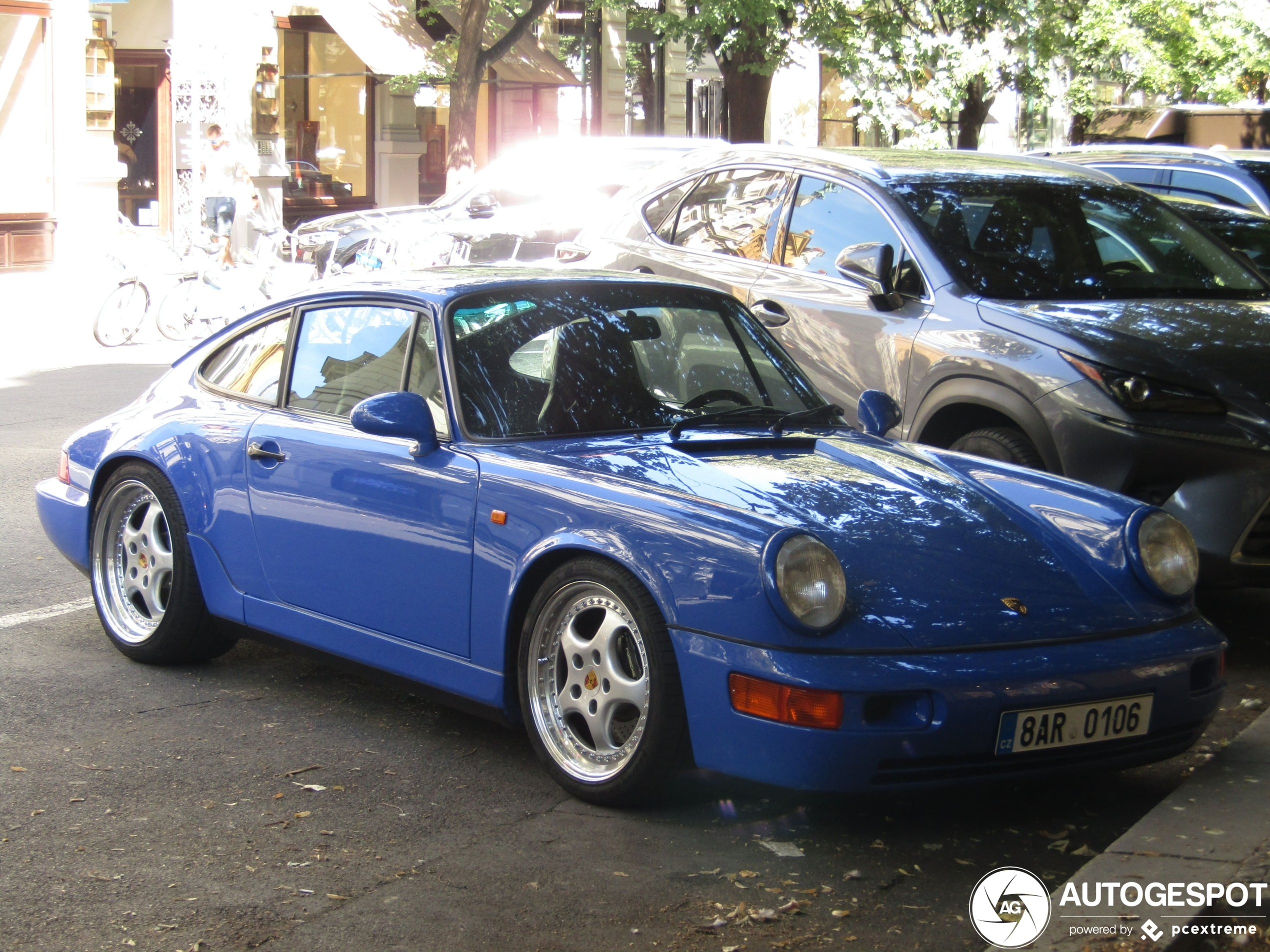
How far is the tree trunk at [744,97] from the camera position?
25.3m

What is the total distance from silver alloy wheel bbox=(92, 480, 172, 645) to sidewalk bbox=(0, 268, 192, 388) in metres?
7.87

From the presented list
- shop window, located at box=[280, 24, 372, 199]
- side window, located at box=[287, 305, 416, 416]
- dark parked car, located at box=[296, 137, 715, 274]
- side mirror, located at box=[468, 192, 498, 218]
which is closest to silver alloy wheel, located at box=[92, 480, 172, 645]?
side window, located at box=[287, 305, 416, 416]

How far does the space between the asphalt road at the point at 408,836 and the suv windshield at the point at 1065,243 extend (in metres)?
2.14

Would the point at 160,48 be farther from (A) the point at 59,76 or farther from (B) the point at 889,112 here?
(B) the point at 889,112

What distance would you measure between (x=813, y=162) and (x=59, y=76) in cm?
1878

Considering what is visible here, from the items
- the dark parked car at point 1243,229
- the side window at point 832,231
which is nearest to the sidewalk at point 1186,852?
the side window at point 832,231

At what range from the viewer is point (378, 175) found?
31.1 m

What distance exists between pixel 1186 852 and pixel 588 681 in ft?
5.12

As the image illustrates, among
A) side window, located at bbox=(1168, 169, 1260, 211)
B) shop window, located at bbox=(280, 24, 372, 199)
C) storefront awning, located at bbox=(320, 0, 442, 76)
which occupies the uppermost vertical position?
storefront awning, located at bbox=(320, 0, 442, 76)

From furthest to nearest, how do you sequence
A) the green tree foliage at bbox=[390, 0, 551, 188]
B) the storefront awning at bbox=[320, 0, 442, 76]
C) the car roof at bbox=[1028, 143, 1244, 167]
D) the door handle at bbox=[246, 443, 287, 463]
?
the storefront awning at bbox=[320, 0, 442, 76]
the green tree foliage at bbox=[390, 0, 551, 188]
the car roof at bbox=[1028, 143, 1244, 167]
the door handle at bbox=[246, 443, 287, 463]

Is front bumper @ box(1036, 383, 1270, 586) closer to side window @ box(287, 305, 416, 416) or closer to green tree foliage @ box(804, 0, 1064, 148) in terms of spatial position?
side window @ box(287, 305, 416, 416)

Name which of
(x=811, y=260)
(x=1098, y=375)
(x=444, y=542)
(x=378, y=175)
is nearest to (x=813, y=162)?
(x=811, y=260)

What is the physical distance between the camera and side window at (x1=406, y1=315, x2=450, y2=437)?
15.8 ft
